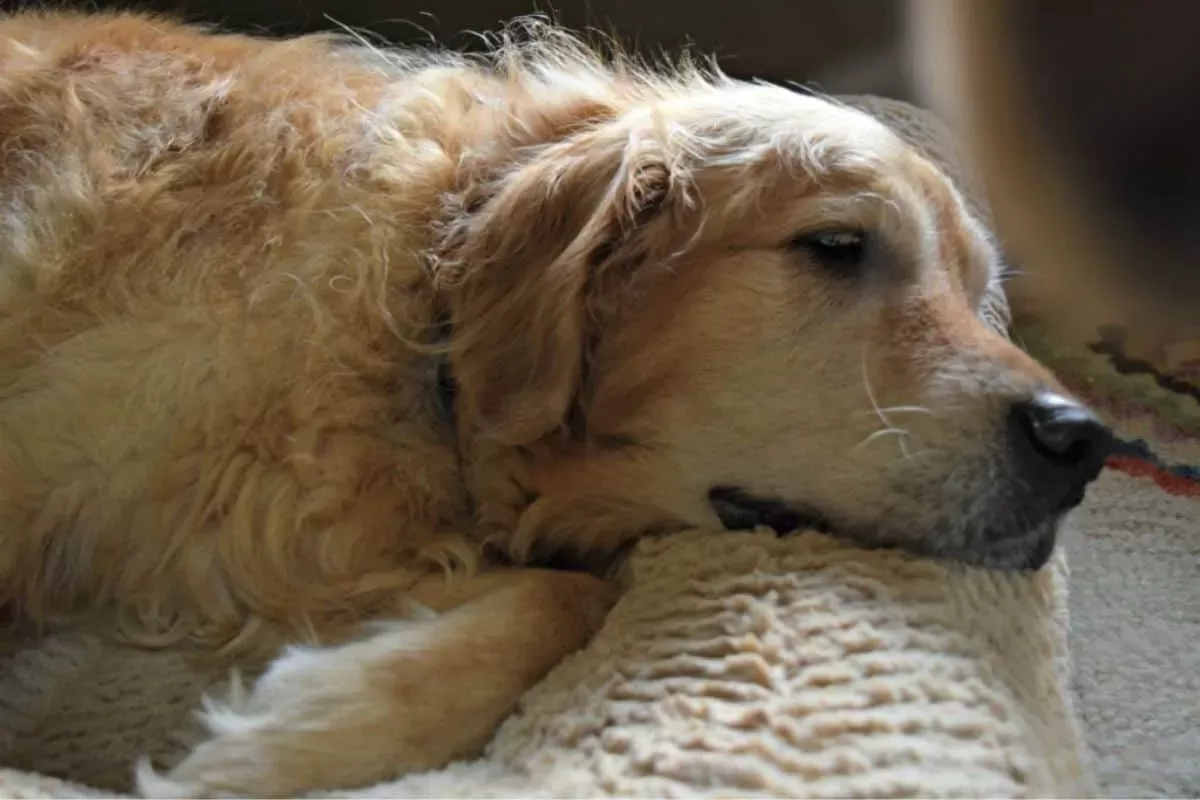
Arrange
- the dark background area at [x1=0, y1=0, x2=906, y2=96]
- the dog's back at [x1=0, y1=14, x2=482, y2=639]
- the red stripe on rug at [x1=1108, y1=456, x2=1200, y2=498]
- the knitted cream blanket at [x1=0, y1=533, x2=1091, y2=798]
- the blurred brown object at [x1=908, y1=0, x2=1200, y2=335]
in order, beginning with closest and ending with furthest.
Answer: the knitted cream blanket at [x1=0, y1=533, x2=1091, y2=798]
the blurred brown object at [x1=908, y1=0, x2=1200, y2=335]
the dog's back at [x1=0, y1=14, x2=482, y2=639]
the red stripe on rug at [x1=1108, y1=456, x2=1200, y2=498]
the dark background area at [x1=0, y1=0, x2=906, y2=96]

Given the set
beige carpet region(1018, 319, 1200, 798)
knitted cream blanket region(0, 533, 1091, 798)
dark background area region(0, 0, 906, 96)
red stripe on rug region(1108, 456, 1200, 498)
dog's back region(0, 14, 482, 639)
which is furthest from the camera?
dark background area region(0, 0, 906, 96)

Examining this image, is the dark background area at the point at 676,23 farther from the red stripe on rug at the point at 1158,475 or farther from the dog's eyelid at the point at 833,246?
the dog's eyelid at the point at 833,246

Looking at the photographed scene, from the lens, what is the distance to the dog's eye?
1.32 m

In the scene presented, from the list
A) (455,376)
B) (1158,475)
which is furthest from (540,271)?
(1158,475)

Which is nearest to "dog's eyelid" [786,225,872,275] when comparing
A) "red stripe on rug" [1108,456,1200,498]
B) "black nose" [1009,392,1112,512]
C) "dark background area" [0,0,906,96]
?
"black nose" [1009,392,1112,512]

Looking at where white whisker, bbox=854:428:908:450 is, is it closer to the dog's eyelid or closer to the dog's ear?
the dog's eyelid

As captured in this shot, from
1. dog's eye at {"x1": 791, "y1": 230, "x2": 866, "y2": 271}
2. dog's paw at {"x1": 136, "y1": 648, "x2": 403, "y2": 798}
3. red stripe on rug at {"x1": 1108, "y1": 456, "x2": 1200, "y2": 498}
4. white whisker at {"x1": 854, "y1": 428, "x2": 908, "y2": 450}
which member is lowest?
dog's paw at {"x1": 136, "y1": 648, "x2": 403, "y2": 798}

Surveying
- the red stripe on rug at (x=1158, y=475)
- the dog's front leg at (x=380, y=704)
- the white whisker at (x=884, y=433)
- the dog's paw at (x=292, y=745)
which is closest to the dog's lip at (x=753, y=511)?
the white whisker at (x=884, y=433)

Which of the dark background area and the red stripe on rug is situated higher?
the dark background area

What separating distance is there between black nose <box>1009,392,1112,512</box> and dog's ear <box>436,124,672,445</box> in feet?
1.60

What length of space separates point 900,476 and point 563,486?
0.40m

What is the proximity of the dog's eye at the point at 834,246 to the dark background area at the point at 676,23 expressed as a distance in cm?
110

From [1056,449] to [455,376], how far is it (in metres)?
0.69

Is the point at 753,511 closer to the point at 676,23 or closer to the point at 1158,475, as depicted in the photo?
the point at 1158,475
